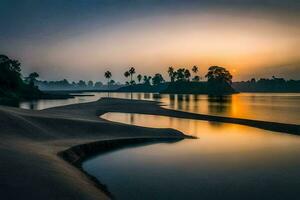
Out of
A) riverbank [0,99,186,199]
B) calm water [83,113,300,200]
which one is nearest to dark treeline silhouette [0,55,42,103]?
riverbank [0,99,186,199]

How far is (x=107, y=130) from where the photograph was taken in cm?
4297

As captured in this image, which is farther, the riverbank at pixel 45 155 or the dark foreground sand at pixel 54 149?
the dark foreground sand at pixel 54 149

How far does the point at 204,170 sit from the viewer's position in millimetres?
27703

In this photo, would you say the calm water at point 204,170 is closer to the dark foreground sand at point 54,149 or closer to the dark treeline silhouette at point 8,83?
the dark foreground sand at point 54,149

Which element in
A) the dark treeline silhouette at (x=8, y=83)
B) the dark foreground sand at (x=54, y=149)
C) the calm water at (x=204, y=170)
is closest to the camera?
the dark foreground sand at (x=54, y=149)

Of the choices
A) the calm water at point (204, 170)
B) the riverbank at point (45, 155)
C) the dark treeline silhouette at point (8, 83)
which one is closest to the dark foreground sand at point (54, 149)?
the riverbank at point (45, 155)

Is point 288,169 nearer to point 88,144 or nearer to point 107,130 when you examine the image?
point 88,144

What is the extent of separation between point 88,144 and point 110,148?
11.7ft

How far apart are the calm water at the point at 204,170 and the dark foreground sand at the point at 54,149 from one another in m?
2.39

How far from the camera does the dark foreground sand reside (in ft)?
54.6

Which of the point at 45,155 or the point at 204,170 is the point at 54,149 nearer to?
the point at 45,155

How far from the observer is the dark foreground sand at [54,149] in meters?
16.6

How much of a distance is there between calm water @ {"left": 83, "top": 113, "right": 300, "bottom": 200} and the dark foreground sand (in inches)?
94.0

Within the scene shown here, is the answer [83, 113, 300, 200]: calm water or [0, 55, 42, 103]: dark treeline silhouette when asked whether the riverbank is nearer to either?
[83, 113, 300, 200]: calm water
